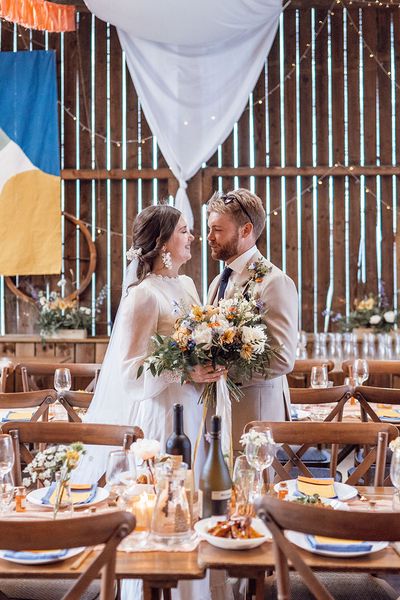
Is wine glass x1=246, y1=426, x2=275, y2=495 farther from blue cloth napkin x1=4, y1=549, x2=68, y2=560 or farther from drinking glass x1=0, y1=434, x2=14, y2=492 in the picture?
→ drinking glass x1=0, y1=434, x2=14, y2=492

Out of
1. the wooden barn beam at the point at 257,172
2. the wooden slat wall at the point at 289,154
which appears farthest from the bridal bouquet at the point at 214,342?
the wooden barn beam at the point at 257,172

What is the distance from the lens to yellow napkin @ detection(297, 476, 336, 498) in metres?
2.36

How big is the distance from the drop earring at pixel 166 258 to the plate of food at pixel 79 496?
1069 mm

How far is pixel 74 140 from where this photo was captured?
7.61 m

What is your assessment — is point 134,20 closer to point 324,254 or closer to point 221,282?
point 324,254

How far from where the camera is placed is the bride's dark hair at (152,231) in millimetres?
3090

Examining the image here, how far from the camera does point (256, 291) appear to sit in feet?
9.39

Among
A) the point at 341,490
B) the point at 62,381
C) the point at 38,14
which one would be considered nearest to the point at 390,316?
the point at 62,381

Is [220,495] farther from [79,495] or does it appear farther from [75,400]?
[75,400]

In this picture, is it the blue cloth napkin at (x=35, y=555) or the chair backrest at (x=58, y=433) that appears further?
the chair backrest at (x=58, y=433)

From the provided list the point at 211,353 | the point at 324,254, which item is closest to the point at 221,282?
the point at 211,353

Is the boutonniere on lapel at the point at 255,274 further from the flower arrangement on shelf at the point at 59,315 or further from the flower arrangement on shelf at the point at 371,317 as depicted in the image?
the flower arrangement on shelf at the point at 59,315

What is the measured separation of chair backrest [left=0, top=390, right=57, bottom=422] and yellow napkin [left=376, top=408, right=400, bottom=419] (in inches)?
73.7

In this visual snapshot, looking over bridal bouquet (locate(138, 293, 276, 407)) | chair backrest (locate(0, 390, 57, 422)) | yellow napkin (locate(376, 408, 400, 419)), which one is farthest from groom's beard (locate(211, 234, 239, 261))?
yellow napkin (locate(376, 408, 400, 419))
